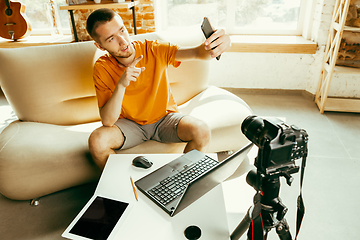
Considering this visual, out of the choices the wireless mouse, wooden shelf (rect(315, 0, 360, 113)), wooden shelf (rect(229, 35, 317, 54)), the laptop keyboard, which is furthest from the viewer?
wooden shelf (rect(229, 35, 317, 54))

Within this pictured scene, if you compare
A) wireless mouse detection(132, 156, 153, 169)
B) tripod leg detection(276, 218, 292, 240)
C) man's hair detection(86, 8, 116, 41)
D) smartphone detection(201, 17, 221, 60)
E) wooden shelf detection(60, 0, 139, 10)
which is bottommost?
tripod leg detection(276, 218, 292, 240)

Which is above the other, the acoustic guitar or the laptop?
the acoustic guitar

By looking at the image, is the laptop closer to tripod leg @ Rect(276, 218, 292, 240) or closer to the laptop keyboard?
the laptop keyboard

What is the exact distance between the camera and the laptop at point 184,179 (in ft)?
2.51

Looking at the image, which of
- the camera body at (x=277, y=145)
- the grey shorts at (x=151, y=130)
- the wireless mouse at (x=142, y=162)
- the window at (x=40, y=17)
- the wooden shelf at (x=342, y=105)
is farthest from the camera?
the window at (x=40, y=17)

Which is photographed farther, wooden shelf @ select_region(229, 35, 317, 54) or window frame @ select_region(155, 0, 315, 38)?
window frame @ select_region(155, 0, 315, 38)

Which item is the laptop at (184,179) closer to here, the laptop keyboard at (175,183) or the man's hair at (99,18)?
the laptop keyboard at (175,183)

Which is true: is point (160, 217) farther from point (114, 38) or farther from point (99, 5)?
point (99, 5)

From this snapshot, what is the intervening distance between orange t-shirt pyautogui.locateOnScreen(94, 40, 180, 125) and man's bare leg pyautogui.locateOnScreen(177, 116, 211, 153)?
0.63ft

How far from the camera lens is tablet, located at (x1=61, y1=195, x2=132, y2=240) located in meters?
0.78

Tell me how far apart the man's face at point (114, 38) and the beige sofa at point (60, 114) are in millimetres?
472

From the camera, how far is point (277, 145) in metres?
0.68

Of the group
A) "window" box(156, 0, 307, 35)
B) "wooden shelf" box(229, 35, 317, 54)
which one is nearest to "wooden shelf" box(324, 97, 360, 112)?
"wooden shelf" box(229, 35, 317, 54)

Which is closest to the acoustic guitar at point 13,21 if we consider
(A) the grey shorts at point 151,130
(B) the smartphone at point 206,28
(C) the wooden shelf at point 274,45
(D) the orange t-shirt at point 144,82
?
(D) the orange t-shirt at point 144,82
